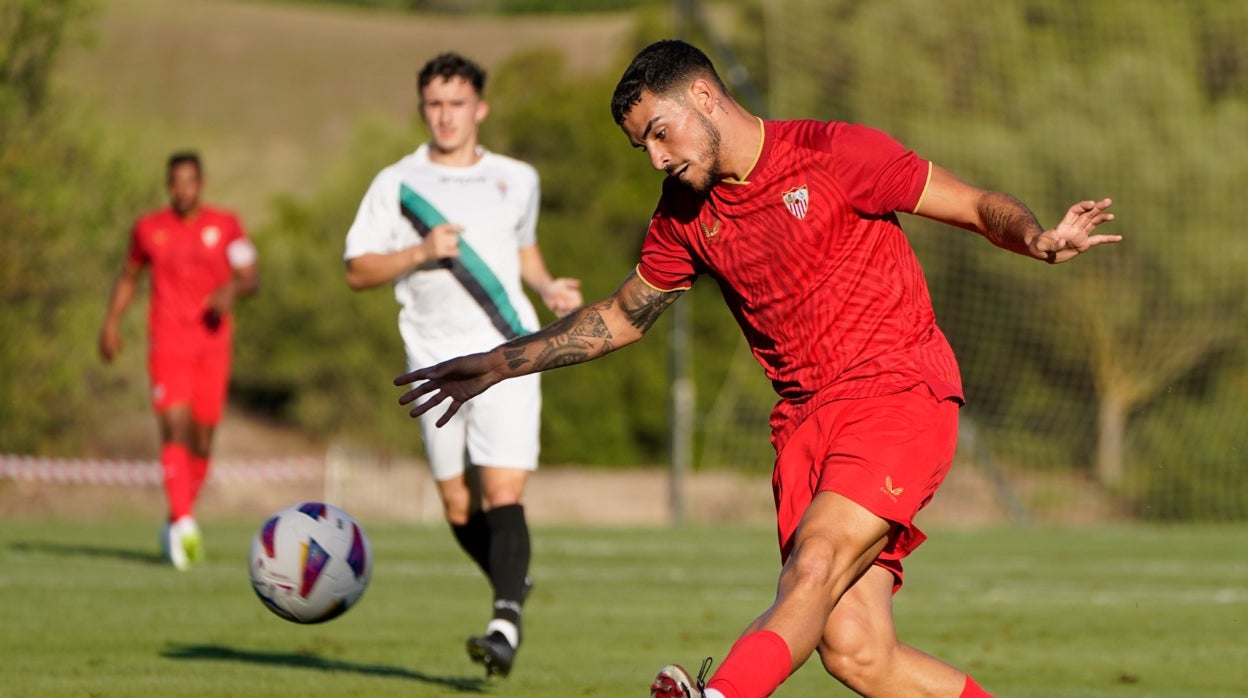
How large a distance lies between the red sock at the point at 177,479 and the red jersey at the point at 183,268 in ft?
2.42

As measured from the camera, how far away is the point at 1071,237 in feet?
14.6

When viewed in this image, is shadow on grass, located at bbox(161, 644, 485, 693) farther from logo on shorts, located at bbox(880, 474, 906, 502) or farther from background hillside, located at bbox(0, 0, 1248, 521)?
background hillside, located at bbox(0, 0, 1248, 521)

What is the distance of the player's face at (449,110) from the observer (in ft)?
24.4

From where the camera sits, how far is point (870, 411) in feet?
15.6

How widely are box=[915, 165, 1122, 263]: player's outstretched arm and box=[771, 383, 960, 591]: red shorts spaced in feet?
1.56

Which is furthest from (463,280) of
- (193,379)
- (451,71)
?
(193,379)

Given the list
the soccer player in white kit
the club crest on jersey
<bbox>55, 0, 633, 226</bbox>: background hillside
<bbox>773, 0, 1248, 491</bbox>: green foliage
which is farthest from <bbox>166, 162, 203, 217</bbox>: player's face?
<bbox>55, 0, 633, 226</bbox>: background hillside

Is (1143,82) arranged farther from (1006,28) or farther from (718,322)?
(718,322)

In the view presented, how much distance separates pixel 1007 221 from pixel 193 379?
27.5 feet

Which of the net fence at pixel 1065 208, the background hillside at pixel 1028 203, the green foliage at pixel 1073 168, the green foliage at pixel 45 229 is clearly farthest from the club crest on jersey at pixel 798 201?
the green foliage at pixel 1073 168

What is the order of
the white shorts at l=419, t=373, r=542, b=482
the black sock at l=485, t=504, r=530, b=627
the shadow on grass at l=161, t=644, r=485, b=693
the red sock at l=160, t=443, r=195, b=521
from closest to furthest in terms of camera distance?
the black sock at l=485, t=504, r=530, b=627, the shadow on grass at l=161, t=644, r=485, b=693, the white shorts at l=419, t=373, r=542, b=482, the red sock at l=160, t=443, r=195, b=521

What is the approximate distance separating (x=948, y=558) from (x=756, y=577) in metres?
2.50

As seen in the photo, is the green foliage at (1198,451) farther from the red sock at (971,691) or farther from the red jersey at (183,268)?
the red sock at (971,691)

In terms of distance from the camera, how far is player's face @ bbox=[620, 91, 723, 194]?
4.79 metres
